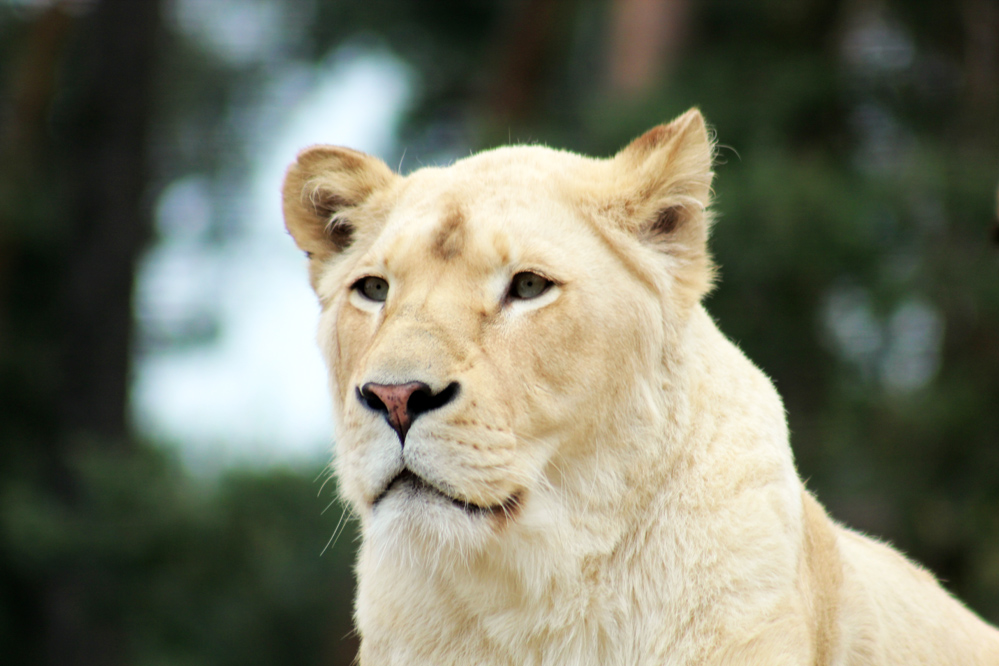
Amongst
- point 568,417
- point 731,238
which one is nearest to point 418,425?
point 568,417

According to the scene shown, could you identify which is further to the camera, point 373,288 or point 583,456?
point 373,288

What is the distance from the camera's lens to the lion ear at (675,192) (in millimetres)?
3076

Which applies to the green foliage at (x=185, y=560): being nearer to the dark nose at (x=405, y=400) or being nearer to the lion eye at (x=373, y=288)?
the lion eye at (x=373, y=288)

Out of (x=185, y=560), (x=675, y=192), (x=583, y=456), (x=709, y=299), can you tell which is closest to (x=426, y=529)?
(x=583, y=456)

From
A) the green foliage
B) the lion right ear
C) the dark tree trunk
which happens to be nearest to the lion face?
the lion right ear

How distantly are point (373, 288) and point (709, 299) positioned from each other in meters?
8.01

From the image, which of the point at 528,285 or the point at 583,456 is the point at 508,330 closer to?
the point at 528,285

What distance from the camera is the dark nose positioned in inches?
104

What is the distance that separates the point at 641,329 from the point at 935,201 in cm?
889

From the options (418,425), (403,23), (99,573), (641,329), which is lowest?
(99,573)

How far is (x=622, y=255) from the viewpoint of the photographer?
307 cm

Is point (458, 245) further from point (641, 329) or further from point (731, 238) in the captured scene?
point (731, 238)

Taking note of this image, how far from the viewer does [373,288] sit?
10.3ft

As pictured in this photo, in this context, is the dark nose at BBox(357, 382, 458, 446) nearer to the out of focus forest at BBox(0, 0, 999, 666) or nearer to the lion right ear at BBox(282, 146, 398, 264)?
the lion right ear at BBox(282, 146, 398, 264)
